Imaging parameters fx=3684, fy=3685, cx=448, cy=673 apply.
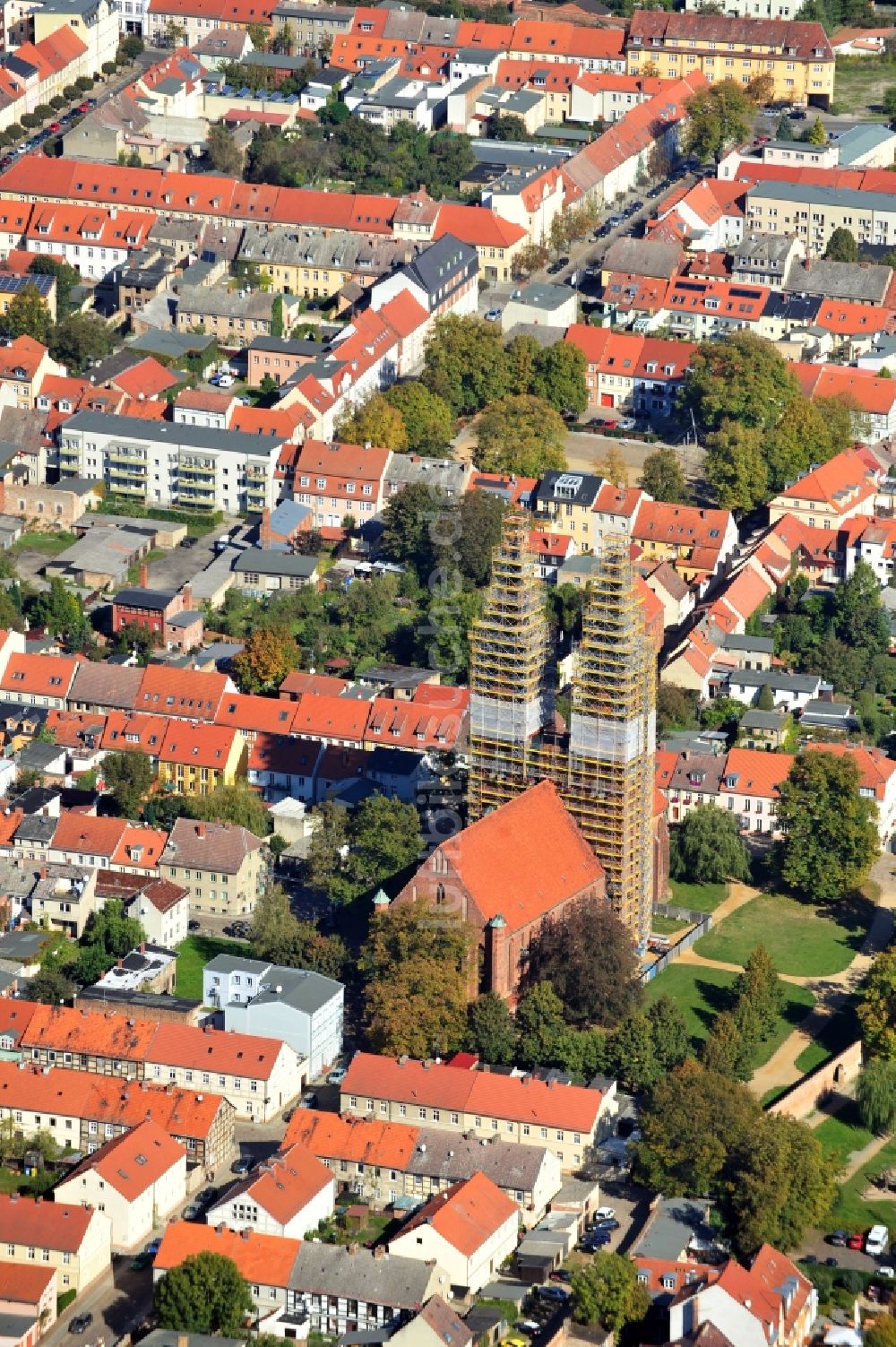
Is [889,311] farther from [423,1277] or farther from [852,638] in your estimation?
[423,1277]

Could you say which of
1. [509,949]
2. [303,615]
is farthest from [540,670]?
[303,615]

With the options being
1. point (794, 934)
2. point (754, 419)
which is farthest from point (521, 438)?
point (794, 934)

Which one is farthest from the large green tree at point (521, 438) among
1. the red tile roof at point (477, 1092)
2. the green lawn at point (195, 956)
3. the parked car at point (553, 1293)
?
the parked car at point (553, 1293)

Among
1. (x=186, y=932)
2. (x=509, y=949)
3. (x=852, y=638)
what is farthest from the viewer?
(x=852, y=638)

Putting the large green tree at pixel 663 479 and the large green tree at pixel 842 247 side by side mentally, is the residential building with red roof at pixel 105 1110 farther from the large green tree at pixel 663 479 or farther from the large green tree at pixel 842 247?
the large green tree at pixel 842 247

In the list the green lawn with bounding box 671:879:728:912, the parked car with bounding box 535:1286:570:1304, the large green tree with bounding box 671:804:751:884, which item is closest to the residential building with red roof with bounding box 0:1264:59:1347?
the parked car with bounding box 535:1286:570:1304

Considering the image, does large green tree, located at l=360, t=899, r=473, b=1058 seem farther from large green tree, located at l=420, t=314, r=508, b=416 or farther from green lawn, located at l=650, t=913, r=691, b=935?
large green tree, located at l=420, t=314, r=508, b=416

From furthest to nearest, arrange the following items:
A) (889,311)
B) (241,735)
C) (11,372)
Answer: (889,311)
(11,372)
(241,735)
